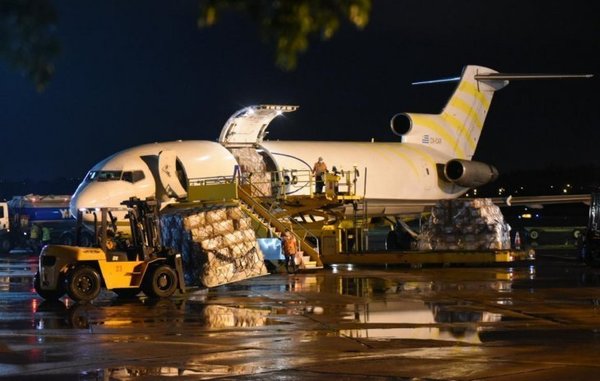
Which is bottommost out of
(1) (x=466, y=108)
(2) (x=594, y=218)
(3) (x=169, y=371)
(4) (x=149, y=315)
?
(3) (x=169, y=371)

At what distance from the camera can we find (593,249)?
2997cm

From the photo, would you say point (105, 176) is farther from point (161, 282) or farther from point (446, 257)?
point (161, 282)

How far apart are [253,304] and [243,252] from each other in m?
6.02

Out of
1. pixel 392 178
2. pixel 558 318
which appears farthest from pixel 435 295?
pixel 392 178

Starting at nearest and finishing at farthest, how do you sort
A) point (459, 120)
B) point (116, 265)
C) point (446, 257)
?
point (116, 265) → point (446, 257) → point (459, 120)

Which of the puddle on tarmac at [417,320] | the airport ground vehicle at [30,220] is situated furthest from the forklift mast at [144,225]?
the airport ground vehicle at [30,220]

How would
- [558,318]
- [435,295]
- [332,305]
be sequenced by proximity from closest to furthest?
[558,318] < [332,305] < [435,295]

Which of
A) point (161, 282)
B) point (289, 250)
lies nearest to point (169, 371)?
point (161, 282)

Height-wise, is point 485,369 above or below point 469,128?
below

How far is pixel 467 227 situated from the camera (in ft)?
108

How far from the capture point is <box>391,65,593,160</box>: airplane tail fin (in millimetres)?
41938

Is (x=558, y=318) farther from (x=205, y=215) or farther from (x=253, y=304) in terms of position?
(x=205, y=215)

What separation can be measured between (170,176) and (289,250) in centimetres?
547

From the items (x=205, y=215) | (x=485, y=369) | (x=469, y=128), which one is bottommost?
(x=485, y=369)
